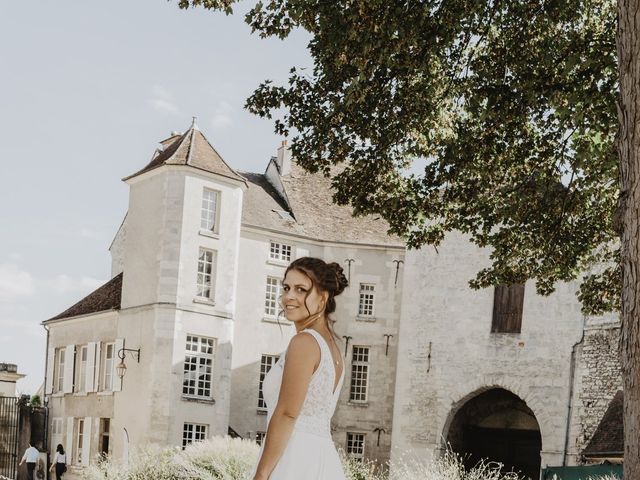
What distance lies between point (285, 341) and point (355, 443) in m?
4.23

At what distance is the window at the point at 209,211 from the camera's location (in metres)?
29.1

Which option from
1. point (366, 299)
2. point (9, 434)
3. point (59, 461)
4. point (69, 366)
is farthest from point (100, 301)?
point (366, 299)

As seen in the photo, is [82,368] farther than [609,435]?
Yes

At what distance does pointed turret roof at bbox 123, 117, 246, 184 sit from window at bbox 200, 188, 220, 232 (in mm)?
769

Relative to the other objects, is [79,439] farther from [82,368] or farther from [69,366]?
[69,366]

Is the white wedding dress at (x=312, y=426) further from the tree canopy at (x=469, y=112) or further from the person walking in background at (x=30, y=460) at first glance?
the person walking in background at (x=30, y=460)

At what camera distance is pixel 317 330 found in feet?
12.7

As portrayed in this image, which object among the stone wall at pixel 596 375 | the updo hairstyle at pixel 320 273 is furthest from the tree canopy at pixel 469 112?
the stone wall at pixel 596 375

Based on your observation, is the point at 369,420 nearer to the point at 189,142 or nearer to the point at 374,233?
the point at 374,233

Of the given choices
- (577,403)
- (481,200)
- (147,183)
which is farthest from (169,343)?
(481,200)

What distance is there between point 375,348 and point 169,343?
8.13 m

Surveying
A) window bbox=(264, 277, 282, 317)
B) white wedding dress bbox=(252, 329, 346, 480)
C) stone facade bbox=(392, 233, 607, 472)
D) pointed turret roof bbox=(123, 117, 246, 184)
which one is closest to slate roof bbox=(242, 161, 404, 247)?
window bbox=(264, 277, 282, 317)

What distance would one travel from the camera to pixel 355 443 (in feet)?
105

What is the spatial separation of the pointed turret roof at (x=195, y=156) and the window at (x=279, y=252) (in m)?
3.02
